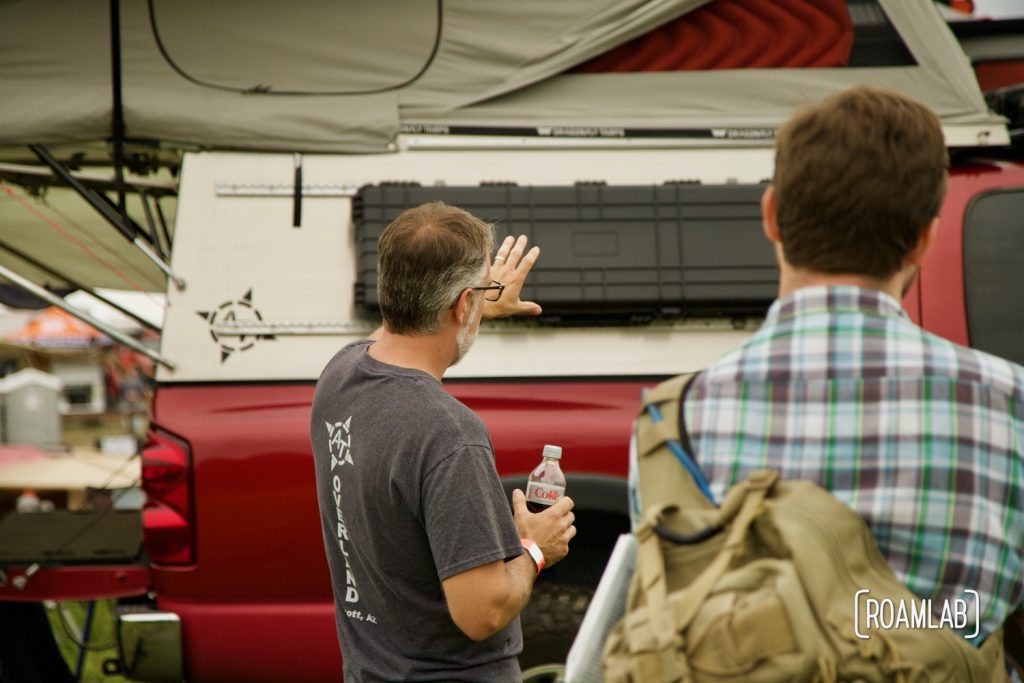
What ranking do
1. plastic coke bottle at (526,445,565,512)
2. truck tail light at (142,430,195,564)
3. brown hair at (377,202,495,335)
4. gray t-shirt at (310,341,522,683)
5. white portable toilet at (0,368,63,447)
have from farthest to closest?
1. white portable toilet at (0,368,63,447)
2. truck tail light at (142,430,195,564)
3. plastic coke bottle at (526,445,565,512)
4. brown hair at (377,202,495,335)
5. gray t-shirt at (310,341,522,683)

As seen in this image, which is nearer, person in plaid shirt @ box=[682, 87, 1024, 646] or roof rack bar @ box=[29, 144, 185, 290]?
person in plaid shirt @ box=[682, 87, 1024, 646]

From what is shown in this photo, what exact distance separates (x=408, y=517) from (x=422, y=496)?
6cm

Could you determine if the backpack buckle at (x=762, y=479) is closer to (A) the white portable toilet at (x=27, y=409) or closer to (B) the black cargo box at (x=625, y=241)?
(B) the black cargo box at (x=625, y=241)

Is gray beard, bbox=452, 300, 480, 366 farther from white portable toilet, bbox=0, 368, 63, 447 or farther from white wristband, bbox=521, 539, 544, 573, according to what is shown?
white portable toilet, bbox=0, 368, 63, 447

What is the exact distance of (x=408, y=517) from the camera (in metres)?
2.05

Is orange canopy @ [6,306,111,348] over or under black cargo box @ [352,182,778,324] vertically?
under

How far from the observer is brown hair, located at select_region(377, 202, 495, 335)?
2.15m

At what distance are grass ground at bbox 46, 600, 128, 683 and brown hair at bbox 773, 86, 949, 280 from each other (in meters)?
4.40

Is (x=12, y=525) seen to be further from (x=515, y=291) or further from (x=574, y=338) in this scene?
(x=515, y=291)

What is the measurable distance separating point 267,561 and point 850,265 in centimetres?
272

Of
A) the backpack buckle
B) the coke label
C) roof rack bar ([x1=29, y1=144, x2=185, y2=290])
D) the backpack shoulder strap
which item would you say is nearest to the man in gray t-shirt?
the coke label

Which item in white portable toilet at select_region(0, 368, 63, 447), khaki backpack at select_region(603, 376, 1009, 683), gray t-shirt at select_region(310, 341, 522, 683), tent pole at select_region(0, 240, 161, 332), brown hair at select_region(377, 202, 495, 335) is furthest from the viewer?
white portable toilet at select_region(0, 368, 63, 447)

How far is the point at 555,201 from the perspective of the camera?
3930 mm

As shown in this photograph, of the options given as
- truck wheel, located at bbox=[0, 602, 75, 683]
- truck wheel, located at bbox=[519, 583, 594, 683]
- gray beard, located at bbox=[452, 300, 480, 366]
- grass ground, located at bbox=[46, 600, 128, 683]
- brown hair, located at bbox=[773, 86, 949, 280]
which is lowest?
grass ground, located at bbox=[46, 600, 128, 683]
